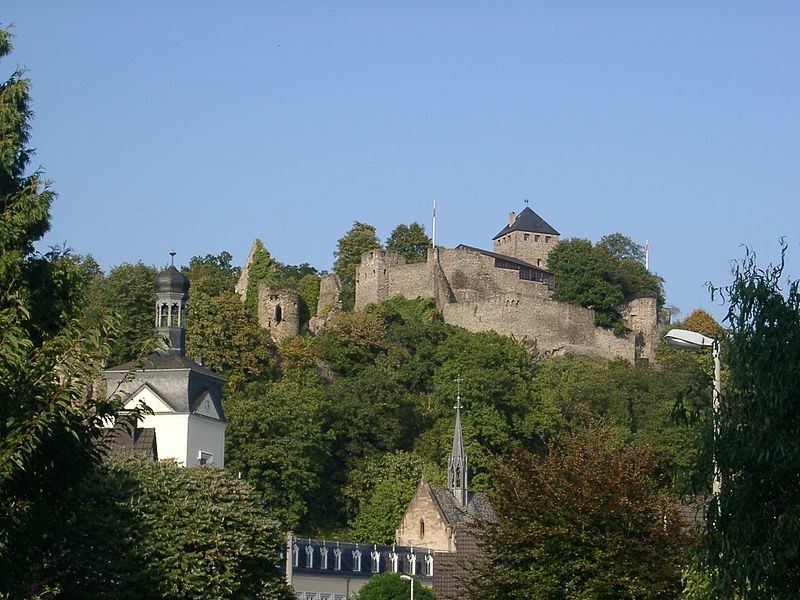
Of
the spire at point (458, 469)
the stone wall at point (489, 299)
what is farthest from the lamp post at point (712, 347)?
the stone wall at point (489, 299)

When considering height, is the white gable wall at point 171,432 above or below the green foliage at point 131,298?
below

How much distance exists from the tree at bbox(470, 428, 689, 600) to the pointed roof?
94.8 meters

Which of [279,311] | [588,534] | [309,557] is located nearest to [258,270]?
[279,311]

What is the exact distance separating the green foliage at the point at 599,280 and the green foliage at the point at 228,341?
29.2 metres

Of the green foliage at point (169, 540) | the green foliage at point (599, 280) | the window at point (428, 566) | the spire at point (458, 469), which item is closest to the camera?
the green foliage at point (169, 540)

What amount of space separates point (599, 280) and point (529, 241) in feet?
44.1

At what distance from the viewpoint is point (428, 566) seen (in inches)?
2921

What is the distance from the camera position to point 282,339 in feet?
343

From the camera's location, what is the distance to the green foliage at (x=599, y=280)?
116750 mm

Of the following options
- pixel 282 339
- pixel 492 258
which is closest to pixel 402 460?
pixel 282 339

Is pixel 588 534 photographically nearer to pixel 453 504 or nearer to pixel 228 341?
pixel 453 504

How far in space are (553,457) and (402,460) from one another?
4858 cm

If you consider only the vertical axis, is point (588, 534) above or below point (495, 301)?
below

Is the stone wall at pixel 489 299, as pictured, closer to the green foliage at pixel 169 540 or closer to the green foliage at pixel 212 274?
the green foliage at pixel 212 274
